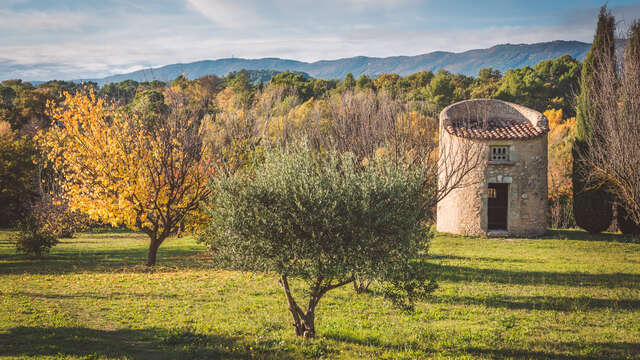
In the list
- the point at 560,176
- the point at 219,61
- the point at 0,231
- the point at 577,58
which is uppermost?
the point at 219,61

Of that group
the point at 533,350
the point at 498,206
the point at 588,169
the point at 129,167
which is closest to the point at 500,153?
the point at 498,206

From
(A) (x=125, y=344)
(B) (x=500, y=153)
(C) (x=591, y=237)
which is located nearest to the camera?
(A) (x=125, y=344)

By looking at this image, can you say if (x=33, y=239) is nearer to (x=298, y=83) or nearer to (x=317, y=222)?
(x=317, y=222)

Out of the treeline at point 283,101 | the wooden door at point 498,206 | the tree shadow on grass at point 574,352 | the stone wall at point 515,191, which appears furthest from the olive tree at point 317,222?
the wooden door at point 498,206

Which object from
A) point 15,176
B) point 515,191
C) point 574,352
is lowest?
point 574,352

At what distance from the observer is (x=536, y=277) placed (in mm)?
15047

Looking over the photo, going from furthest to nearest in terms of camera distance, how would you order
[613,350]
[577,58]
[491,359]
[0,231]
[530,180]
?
[577,58]
[0,231]
[530,180]
[613,350]
[491,359]

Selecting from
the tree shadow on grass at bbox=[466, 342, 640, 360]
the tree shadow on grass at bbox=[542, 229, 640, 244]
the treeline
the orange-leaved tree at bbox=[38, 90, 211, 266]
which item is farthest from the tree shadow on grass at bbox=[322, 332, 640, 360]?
the tree shadow on grass at bbox=[542, 229, 640, 244]

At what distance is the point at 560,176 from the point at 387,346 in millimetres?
33244

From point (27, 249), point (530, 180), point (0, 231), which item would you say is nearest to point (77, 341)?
point (27, 249)

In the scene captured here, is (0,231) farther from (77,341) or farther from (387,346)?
(387,346)

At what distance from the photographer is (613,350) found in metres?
8.50

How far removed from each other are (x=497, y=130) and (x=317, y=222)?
19.5 metres

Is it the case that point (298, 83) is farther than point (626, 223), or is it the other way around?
point (298, 83)
